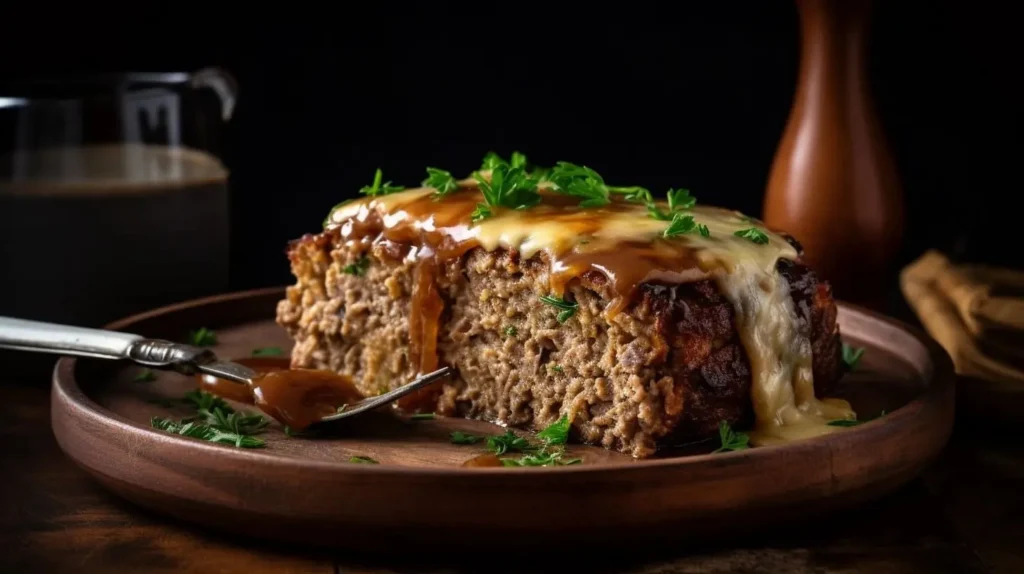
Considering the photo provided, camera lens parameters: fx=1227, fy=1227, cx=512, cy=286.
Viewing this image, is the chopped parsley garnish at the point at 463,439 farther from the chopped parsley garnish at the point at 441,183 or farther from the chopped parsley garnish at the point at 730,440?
the chopped parsley garnish at the point at 441,183

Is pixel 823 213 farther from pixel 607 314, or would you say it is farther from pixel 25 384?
pixel 25 384

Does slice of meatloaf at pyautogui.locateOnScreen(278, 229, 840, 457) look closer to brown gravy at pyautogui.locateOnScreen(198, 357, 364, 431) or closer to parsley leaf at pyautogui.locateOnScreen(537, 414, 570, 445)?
parsley leaf at pyautogui.locateOnScreen(537, 414, 570, 445)

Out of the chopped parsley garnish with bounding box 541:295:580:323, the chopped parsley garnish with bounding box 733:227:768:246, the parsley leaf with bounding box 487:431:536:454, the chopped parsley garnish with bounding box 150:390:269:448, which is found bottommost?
the chopped parsley garnish with bounding box 150:390:269:448

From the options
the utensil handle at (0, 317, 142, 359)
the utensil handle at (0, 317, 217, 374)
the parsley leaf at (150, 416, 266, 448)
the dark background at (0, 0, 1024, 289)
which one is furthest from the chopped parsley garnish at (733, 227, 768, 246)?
the dark background at (0, 0, 1024, 289)

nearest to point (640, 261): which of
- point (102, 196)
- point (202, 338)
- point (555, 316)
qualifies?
point (555, 316)

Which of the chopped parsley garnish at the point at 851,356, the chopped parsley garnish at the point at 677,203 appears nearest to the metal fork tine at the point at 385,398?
the chopped parsley garnish at the point at 677,203
